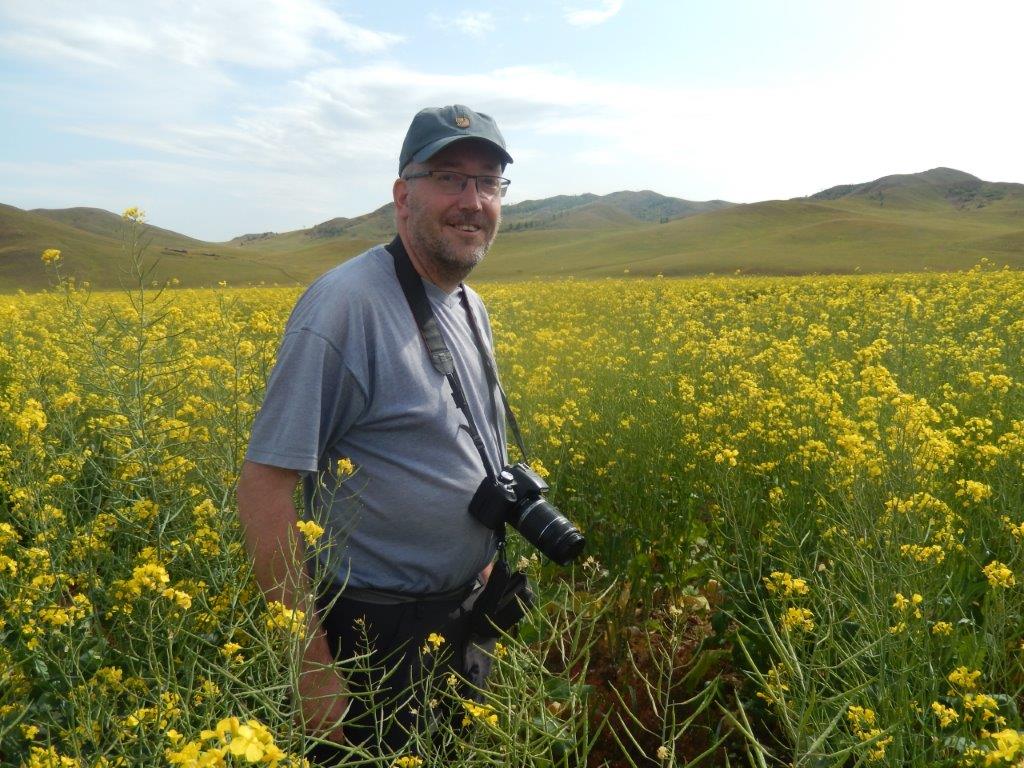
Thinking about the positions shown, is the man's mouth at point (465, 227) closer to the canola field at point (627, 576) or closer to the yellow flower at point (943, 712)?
the canola field at point (627, 576)

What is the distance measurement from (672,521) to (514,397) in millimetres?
1798

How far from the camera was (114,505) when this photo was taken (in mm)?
2576

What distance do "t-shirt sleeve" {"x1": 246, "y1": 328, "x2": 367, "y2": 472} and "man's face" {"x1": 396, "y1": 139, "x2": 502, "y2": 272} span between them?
523 mm

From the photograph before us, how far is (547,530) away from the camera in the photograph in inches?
82.5

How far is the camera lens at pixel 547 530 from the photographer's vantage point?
2.05m

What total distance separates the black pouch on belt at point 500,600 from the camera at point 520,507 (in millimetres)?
150

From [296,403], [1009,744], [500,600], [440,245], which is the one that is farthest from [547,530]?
[1009,744]

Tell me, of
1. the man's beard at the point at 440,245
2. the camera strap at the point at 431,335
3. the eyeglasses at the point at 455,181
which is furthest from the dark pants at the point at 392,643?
the eyeglasses at the point at 455,181

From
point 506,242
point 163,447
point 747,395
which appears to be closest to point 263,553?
point 163,447

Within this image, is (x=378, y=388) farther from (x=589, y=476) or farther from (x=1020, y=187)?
(x=1020, y=187)

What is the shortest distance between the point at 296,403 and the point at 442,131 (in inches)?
38.3

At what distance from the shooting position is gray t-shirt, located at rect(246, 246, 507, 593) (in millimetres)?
1912

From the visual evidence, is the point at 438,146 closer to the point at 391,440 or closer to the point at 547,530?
the point at 391,440

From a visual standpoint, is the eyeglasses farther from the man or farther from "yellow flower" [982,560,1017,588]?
"yellow flower" [982,560,1017,588]
